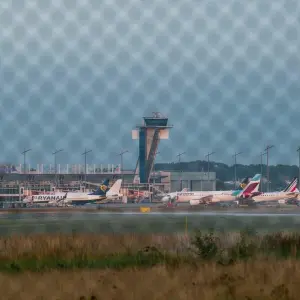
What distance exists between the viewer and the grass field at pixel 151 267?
784cm

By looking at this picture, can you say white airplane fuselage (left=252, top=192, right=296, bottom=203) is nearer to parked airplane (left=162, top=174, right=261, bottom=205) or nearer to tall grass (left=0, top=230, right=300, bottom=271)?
parked airplane (left=162, top=174, right=261, bottom=205)

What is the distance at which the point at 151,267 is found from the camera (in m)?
11.3

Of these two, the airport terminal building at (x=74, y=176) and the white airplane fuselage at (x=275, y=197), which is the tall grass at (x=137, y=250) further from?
the white airplane fuselage at (x=275, y=197)

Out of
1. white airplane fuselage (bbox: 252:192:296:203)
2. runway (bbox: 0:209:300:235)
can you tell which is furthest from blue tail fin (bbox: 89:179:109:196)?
runway (bbox: 0:209:300:235)

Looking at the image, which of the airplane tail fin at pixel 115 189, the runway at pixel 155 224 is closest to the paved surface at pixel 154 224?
the runway at pixel 155 224

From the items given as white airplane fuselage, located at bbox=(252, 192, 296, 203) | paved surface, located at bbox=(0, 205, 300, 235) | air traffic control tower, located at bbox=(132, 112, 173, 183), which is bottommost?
paved surface, located at bbox=(0, 205, 300, 235)

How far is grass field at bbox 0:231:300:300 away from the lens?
7836mm

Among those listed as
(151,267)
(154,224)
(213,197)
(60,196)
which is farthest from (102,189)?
(151,267)

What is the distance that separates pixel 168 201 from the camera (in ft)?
294

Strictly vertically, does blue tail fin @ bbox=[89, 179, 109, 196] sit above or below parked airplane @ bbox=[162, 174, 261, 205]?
above

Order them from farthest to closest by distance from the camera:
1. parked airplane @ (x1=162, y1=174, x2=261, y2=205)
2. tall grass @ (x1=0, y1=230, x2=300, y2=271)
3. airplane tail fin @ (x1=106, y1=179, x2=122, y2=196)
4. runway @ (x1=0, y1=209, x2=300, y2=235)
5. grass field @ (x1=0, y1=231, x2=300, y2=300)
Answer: airplane tail fin @ (x1=106, y1=179, x2=122, y2=196) → parked airplane @ (x1=162, y1=174, x2=261, y2=205) → runway @ (x1=0, y1=209, x2=300, y2=235) → tall grass @ (x1=0, y1=230, x2=300, y2=271) → grass field @ (x1=0, y1=231, x2=300, y2=300)

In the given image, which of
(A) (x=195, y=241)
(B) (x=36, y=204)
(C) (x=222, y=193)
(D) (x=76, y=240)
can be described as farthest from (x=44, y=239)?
(B) (x=36, y=204)

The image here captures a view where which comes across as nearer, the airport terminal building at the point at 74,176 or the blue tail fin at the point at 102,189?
the airport terminal building at the point at 74,176

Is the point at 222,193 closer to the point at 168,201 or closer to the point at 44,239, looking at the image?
the point at 168,201
